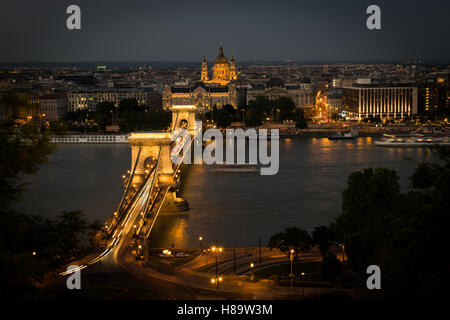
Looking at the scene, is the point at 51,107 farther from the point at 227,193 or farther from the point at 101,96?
the point at 227,193

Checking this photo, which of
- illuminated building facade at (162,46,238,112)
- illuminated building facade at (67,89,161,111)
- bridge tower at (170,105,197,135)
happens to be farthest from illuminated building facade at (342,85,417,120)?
bridge tower at (170,105,197,135)

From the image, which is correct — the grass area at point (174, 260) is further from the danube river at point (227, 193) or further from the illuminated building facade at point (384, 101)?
the illuminated building facade at point (384, 101)

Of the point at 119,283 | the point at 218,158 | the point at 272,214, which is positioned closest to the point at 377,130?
the point at 218,158

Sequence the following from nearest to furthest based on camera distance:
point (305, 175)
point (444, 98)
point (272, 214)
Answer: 1. point (272, 214)
2. point (305, 175)
3. point (444, 98)

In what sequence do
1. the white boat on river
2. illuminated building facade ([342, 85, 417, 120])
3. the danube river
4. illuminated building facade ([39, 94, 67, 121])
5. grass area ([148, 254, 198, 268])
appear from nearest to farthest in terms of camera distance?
grass area ([148, 254, 198, 268]), the danube river, the white boat on river, illuminated building facade ([39, 94, 67, 121]), illuminated building facade ([342, 85, 417, 120])

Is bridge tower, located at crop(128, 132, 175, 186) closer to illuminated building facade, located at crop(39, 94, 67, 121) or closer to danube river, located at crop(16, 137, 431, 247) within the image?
danube river, located at crop(16, 137, 431, 247)

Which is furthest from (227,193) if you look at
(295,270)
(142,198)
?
(295,270)

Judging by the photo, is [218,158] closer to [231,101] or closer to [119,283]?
[119,283]
